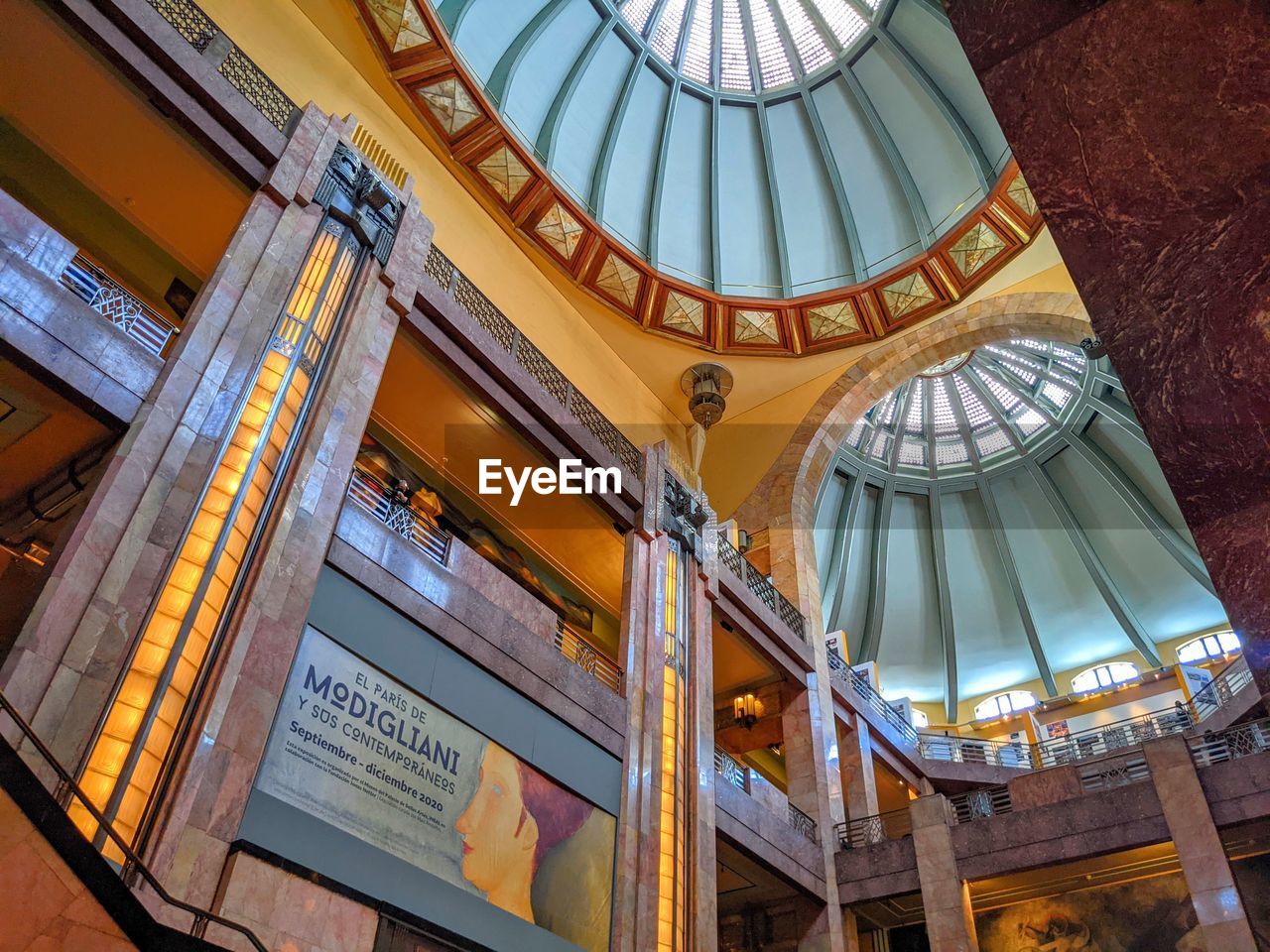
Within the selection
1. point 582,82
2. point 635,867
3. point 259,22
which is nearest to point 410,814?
point 635,867

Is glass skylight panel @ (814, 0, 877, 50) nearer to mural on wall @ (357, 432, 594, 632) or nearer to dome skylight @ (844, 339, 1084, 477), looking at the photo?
dome skylight @ (844, 339, 1084, 477)

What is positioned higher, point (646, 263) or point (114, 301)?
point (646, 263)

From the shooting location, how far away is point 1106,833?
35.0 feet

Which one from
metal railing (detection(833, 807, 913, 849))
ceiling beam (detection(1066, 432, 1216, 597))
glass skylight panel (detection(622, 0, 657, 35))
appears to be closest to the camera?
metal railing (detection(833, 807, 913, 849))

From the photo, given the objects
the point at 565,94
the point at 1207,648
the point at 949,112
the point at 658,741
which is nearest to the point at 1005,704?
the point at 1207,648

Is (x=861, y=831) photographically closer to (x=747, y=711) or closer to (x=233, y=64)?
(x=747, y=711)

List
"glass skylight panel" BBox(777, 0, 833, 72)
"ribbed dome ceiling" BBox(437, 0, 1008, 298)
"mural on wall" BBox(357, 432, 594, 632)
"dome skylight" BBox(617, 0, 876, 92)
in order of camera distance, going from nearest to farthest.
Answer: "mural on wall" BBox(357, 432, 594, 632), "ribbed dome ceiling" BBox(437, 0, 1008, 298), "dome skylight" BBox(617, 0, 876, 92), "glass skylight panel" BBox(777, 0, 833, 72)

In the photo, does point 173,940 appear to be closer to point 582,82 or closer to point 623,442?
point 623,442

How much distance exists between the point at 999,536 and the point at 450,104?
1436cm

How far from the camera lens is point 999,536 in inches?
816

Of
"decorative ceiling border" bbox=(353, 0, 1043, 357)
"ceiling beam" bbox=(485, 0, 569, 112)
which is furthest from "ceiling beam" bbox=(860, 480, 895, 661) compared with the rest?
"ceiling beam" bbox=(485, 0, 569, 112)

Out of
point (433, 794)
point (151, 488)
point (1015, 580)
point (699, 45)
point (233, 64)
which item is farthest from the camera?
point (1015, 580)

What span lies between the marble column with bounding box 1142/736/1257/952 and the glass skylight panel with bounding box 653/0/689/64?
40.3ft

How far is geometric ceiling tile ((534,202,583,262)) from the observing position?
14320 mm
